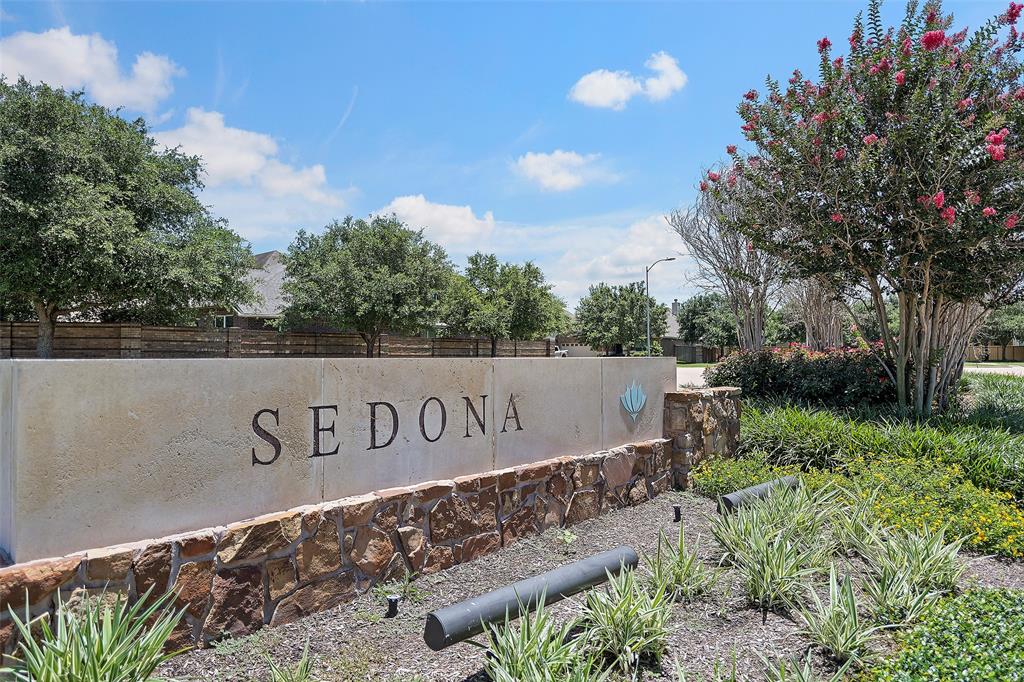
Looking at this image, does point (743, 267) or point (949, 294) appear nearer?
point (949, 294)

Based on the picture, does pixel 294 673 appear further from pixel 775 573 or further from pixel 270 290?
pixel 270 290

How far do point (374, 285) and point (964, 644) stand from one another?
987 inches

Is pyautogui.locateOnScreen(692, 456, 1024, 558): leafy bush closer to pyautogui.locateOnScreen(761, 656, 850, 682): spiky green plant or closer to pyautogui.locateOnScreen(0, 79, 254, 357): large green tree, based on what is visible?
pyautogui.locateOnScreen(761, 656, 850, 682): spiky green plant

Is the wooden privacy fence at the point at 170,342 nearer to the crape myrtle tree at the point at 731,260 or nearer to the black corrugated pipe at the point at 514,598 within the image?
the crape myrtle tree at the point at 731,260

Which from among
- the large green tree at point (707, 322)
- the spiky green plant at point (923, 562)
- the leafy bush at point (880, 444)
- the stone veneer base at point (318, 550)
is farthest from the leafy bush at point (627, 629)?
the large green tree at point (707, 322)

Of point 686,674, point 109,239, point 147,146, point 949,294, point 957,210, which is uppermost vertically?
point 147,146

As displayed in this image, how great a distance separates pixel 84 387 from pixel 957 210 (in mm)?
10004

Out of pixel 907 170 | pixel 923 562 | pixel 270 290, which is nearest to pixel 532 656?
pixel 923 562

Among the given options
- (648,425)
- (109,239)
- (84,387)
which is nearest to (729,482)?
(648,425)

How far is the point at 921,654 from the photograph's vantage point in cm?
313

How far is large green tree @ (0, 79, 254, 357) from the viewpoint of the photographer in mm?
17234

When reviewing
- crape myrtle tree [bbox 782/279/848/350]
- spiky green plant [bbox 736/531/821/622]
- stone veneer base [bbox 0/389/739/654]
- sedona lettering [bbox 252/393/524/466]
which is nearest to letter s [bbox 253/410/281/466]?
sedona lettering [bbox 252/393/524/466]

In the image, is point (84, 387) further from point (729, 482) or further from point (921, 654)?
point (729, 482)

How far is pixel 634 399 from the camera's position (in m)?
6.52
